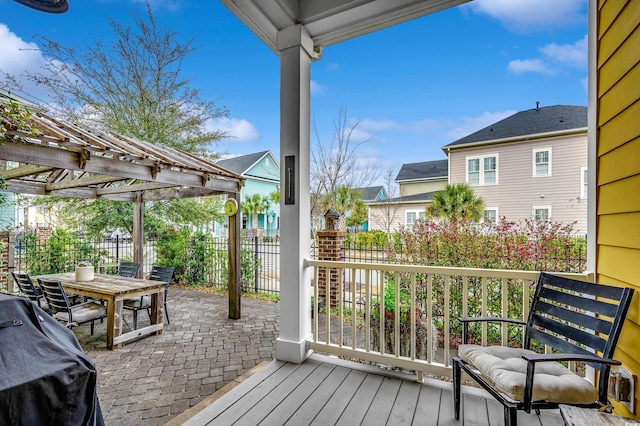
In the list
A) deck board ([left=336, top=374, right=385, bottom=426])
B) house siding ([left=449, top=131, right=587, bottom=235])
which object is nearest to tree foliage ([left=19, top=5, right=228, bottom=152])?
house siding ([left=449, top=131, right=587, bottom=235])

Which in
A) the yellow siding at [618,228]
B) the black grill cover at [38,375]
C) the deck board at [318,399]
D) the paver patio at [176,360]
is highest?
the yellow siding at [618,228]

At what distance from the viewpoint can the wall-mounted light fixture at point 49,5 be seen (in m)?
1.60

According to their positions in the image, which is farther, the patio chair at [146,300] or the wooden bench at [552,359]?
the patio chair at [146,300]

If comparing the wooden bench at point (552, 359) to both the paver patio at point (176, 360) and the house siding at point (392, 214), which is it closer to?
the paver patio at point (176, 360)

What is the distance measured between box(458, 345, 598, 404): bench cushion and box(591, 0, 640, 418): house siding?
0.30 metres

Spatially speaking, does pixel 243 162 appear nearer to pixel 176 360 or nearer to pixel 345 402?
pixel 176 360

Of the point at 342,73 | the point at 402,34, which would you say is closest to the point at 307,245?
the point at 402,34

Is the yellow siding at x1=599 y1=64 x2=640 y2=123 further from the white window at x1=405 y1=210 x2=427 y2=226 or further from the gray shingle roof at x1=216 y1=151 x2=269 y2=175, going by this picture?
the gray shingle roof at x1=216 y1=151 x2=269 y2=175

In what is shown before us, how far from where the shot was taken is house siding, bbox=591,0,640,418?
4.66ft

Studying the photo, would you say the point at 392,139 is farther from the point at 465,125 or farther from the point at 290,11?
the point at 290,11

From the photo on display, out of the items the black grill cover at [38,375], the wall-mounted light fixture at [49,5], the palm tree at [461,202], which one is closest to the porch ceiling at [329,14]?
the wall-mounted light fixture at [49,5]

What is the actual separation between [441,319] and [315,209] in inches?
200

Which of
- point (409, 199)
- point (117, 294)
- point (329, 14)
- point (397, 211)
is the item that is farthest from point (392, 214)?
point (117, 294)

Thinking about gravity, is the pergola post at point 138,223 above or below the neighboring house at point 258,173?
below
